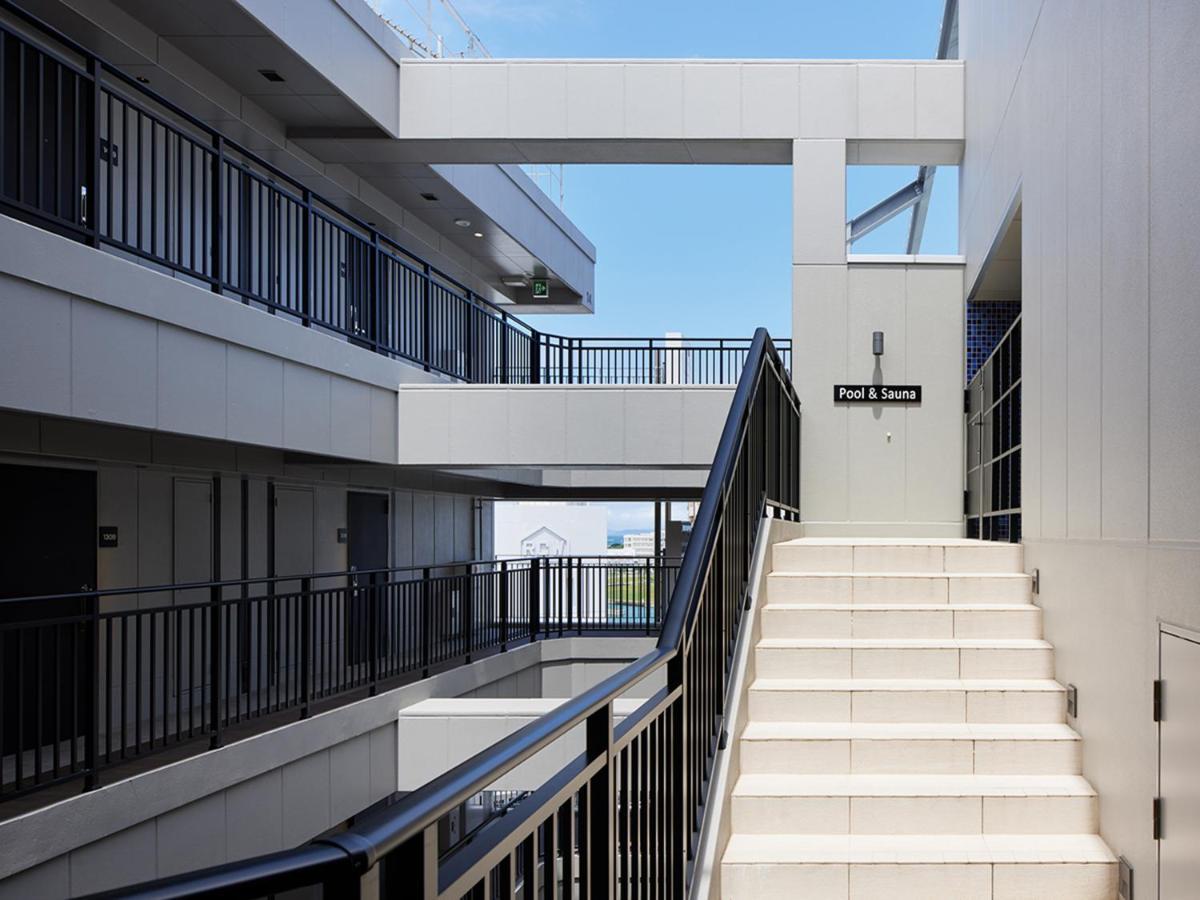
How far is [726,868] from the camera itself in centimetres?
405

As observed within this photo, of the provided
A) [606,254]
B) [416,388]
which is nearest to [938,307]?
[416,388]

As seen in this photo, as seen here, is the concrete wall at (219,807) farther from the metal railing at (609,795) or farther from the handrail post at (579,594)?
the handrail post at (579,594)

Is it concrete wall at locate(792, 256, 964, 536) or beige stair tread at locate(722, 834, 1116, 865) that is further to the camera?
concrete wall at locate(792, 256, 964, 536)

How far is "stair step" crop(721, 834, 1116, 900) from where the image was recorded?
4023 mm

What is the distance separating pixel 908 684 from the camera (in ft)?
16.5

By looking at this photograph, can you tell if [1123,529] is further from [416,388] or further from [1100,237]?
[416,388]

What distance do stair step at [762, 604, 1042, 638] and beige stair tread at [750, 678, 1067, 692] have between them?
37 cm

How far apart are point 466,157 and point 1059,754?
27.8ft

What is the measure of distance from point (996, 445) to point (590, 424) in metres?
3.70

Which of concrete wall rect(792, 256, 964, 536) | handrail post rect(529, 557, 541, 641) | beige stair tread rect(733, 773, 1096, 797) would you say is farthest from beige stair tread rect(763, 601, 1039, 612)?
handrail post rect(529, 557, 541, 641)

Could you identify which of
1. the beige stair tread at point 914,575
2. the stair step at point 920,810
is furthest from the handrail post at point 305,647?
the stair step at point 920,810

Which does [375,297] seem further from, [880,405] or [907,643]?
[907,643]

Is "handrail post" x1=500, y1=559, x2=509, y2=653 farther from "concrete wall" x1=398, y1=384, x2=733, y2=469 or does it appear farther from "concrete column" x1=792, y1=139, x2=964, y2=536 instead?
"concrete column" x1=792, y1=139, x2=964, y2=536

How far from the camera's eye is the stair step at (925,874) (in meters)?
4.02
